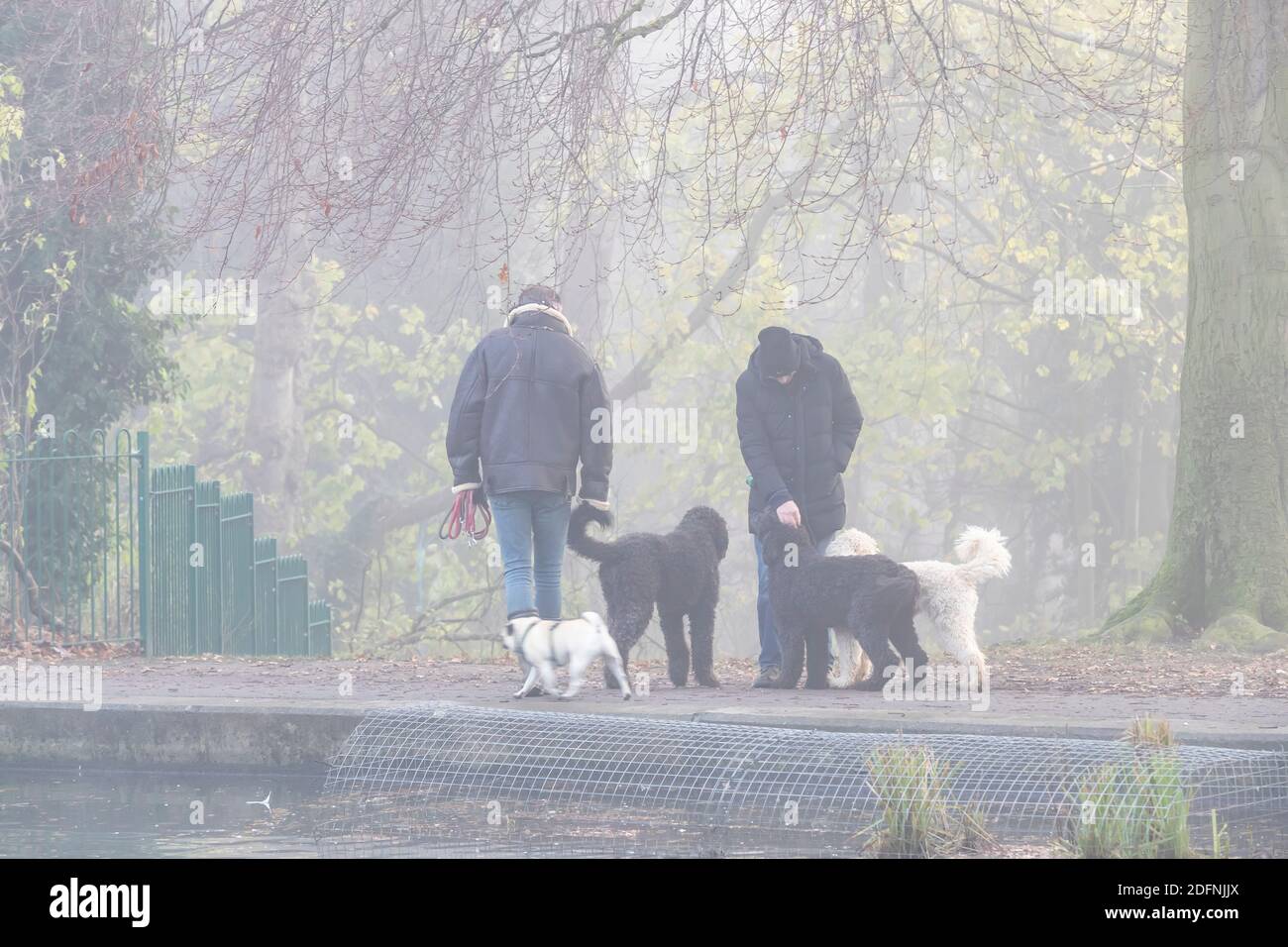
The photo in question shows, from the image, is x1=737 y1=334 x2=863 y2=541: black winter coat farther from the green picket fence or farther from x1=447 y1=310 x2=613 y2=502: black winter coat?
→ the green picket fence

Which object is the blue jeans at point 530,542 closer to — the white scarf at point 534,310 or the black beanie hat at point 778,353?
the white scarf at point 534,310

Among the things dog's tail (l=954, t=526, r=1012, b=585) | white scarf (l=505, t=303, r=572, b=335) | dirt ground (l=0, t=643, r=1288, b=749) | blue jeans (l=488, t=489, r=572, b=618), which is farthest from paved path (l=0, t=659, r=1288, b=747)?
white scarf (l=505, t=303, r=572, b=335)

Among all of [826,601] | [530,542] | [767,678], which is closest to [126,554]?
[530,542]

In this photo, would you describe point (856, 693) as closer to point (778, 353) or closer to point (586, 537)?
point (586, 537)

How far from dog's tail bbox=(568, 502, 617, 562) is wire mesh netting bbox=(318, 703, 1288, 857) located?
1305 millimetres

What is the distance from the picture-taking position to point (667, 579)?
10203mm

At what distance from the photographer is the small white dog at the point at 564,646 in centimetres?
945

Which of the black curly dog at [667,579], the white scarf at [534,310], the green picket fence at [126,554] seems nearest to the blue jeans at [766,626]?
the black curly dog at [667,579]

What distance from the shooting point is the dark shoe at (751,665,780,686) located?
10477 mm

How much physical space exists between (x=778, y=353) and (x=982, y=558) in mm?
1697

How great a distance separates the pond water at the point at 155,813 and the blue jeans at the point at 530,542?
1.66 metres

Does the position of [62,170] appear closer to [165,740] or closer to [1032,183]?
[165,740]
